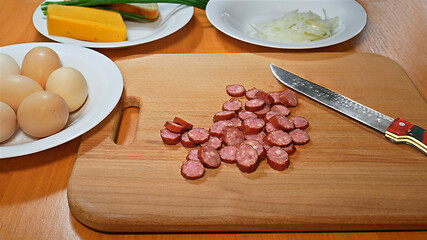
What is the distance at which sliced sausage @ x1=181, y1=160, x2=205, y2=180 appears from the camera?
1.10 metres

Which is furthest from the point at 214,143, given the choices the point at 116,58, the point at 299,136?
the point at 116,58

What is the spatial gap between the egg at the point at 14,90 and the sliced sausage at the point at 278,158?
31.6 inches

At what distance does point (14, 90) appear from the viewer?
1.23 metres

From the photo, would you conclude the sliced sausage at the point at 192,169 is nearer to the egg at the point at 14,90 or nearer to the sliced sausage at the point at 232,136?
the sliced sausage at the point at 232,136

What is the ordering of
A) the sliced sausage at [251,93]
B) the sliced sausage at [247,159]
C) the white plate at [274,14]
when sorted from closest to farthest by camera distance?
the sliced sausage at [247,159]
the sliced sausage at [251,93]
the white plate at [274,14]

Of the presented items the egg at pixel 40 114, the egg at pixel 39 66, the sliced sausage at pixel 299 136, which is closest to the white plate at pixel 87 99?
the egg at pixel 40 114

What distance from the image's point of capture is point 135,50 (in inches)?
71.3

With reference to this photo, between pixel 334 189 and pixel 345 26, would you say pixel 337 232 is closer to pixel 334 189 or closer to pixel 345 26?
pixel 334 189

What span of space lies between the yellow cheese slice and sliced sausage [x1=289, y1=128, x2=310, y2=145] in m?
0.95

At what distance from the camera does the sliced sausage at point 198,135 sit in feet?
4.00

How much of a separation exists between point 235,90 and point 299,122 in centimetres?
28

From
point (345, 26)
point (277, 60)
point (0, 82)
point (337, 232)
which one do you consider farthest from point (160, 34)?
point (337, 232)

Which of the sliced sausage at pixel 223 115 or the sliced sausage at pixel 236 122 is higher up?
the sliced sausage at pixel 223 115

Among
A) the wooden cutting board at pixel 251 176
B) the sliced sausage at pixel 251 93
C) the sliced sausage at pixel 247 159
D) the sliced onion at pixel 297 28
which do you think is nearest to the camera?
the wooden cutting board at pixel 251 176
